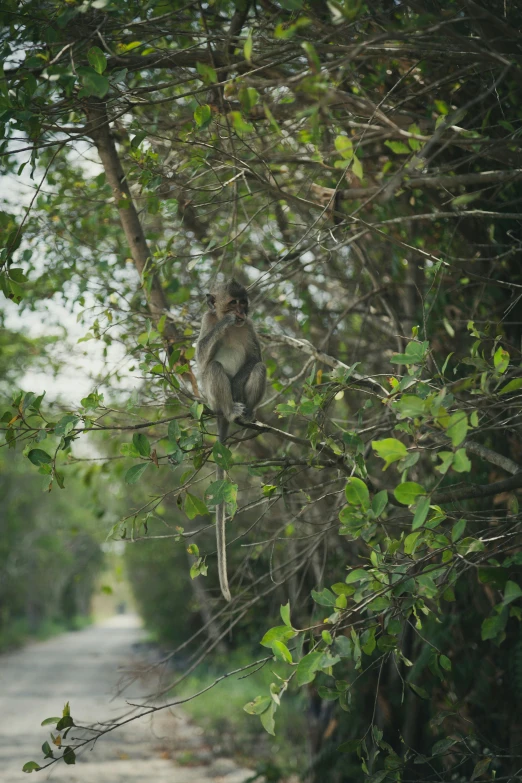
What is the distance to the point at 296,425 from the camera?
8.57 metres

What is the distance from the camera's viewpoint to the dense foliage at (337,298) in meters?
3.26

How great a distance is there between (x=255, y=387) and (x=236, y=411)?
0.29m

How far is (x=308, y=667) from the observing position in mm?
2922

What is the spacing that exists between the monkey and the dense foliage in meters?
0.15

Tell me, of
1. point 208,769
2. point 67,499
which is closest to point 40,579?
point 67,499

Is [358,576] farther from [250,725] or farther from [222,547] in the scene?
[250,725]

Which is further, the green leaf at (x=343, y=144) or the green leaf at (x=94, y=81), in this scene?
the green leaf at (x=94, y=81)

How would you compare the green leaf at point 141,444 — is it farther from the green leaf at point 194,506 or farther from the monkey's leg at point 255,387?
the monkey's leg at point 255,387

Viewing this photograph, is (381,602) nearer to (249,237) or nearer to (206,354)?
(206,354)

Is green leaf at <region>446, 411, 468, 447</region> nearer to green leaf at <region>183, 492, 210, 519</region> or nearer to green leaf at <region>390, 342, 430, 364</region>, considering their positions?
green leaf at <region>390, 342, 430, 364</region>

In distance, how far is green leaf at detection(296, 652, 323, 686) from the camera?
287 centimetres

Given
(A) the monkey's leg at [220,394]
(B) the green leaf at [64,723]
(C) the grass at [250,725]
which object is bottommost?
(C) the grass at [250,725]

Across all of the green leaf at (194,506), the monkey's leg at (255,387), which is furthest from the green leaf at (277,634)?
the monkey's leg at (255,387)

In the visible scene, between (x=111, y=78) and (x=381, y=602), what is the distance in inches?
125
